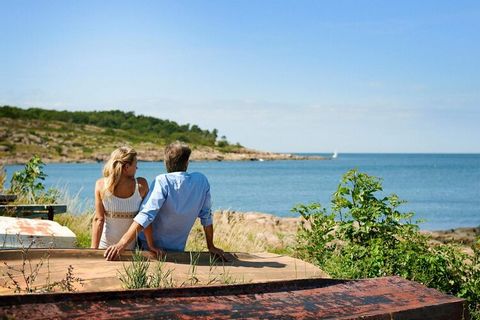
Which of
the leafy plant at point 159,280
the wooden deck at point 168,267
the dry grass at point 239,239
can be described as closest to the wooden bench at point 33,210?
the dry grass at point 239,239

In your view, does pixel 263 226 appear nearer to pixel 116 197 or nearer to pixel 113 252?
pixel 116 197

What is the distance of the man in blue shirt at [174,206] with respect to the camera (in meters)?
6.21

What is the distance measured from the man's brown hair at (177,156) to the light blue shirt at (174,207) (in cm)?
8

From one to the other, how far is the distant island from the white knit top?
215 ft

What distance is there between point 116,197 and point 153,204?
824 mm

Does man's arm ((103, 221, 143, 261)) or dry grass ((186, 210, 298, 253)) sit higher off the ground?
man's arm ((103, 221, 143, 261))

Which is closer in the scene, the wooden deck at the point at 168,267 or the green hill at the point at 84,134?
the wooden deck at the point at 168,267

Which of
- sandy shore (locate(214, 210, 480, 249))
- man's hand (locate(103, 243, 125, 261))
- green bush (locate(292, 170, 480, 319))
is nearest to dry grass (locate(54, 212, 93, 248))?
sandy shore (locate(214, 210, 480, 249))

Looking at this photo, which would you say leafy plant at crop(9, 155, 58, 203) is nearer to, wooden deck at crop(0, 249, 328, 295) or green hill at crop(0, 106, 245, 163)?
wooden deck at crop(0, 249, 328, 295)

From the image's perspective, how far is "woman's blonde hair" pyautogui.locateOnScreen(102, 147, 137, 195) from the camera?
666 centimetres

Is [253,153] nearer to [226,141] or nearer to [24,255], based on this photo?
[226,141]

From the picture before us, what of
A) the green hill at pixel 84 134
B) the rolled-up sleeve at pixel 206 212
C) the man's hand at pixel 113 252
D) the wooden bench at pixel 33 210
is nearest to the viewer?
the man's hand at pixel 113 252

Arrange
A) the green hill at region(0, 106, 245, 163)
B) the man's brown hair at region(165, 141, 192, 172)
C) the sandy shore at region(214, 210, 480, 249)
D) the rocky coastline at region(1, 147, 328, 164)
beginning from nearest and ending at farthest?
the man's brown hair at region(165, 141, 192, 172) → the sandy shore at region(214, 210, 480, 249) → the rocky coastline at region(1, 147, 328, 164) → the green hill at region(0, 106, 245, 163)

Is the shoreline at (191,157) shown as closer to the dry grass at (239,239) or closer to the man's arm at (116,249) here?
the dry grass at (239,239)
